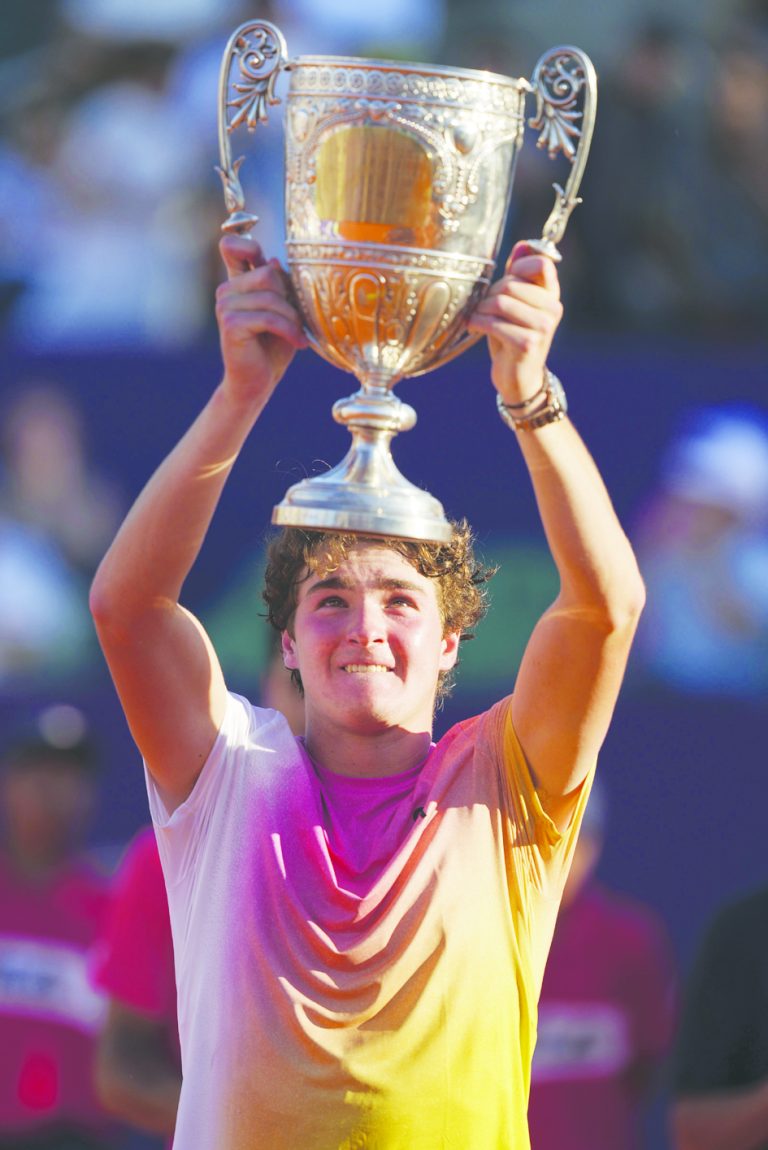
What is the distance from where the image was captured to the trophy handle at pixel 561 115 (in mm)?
3152

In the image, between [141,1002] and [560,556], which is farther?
[141,1002]

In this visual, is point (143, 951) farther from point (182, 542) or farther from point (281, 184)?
point (281, 184)

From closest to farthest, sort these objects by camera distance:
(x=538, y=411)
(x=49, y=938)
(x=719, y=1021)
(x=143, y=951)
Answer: (x=538, y=411)
(x=719, y=1021)
(x=143, y=951)
(x=49, y=938)

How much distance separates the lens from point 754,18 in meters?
9.32

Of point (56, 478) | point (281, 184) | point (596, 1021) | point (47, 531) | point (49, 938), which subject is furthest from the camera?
point (281, 184)

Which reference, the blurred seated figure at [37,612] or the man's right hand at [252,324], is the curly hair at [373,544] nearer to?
the man's right hand at [252,324]

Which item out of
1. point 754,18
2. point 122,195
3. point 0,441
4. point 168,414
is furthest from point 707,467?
point 754,18

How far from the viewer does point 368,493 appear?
318cm

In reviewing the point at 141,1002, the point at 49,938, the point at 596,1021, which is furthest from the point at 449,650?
the point at 49,938

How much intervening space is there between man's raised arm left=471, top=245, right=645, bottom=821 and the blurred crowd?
4472 mm

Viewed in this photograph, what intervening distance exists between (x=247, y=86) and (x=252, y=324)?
38 cm

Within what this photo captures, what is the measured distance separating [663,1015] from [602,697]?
2.71 meters

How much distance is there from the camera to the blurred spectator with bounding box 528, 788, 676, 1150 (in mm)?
5418

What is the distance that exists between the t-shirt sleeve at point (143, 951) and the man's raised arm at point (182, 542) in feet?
4.82
